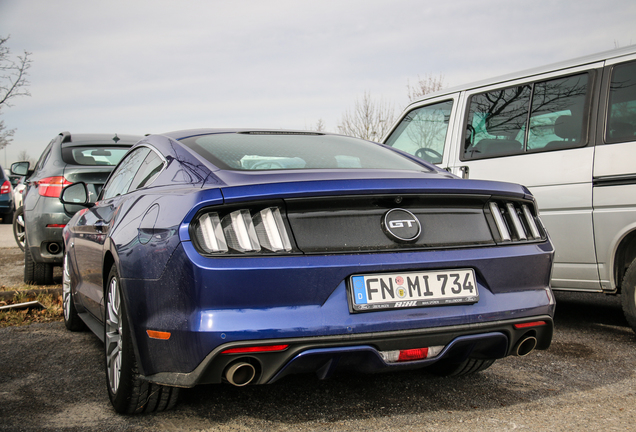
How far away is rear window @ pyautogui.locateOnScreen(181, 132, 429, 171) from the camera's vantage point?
2.87 metres

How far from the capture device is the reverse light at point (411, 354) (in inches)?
93.7

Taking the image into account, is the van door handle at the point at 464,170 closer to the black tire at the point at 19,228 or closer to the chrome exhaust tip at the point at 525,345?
the chrome exhaust tip at the point at 525,345

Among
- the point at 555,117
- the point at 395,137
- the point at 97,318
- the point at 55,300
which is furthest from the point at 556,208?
the point at 55,300

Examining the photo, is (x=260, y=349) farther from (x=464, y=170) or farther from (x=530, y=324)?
(x=464, y=170)

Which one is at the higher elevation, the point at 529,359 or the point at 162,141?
the point at 162,141

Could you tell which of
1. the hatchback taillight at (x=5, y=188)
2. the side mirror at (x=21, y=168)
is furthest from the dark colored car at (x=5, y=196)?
the side mirror at (x=21, y=168)

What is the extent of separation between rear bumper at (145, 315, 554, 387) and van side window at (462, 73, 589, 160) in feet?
7.87

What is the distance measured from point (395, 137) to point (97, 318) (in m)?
3.56

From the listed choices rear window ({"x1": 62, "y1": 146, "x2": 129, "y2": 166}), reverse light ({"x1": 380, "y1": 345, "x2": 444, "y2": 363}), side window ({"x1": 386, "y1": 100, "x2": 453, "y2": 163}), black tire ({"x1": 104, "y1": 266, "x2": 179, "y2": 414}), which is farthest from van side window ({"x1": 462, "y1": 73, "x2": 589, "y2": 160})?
rear window ({"x1": 62, "y1": 146, "x2": 129, "y2": 166})

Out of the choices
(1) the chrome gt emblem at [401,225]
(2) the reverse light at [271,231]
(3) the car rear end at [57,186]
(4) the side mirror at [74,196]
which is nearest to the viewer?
(2) the reverse light at [271,231]

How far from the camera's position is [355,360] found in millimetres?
2326

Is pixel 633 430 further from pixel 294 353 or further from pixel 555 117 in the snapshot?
pixel 555 117

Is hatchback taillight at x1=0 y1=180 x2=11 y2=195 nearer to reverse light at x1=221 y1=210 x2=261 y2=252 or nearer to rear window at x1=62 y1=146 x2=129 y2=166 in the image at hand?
rear window at x1=62 y1=146 x2=129 y2=166

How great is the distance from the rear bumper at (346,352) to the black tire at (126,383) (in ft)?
0.69
